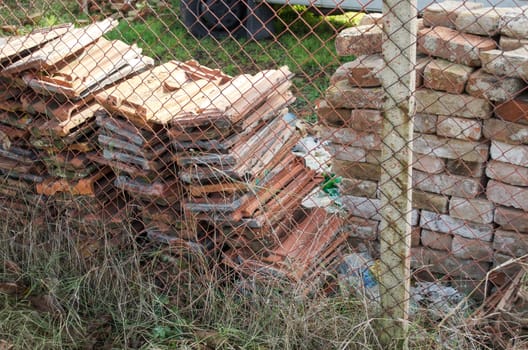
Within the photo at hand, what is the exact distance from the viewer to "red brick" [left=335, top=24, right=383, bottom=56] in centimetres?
371

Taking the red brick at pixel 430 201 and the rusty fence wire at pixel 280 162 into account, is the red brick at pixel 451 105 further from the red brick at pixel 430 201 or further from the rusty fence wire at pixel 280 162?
the red brick at pixel 430 201

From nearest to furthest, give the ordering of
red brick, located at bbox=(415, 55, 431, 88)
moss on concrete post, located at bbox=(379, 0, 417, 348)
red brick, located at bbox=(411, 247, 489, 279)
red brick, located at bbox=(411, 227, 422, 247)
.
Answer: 1. moss on concrete post, located at bbox=(379, 0, 417, 348)
2. red brick, located at bbox=(415, 55, 431, 88)
3. red brick, located at bbox=(411, 247, 489, 279)
4. red brick, located at bbox=(411, 227, 422, 247)

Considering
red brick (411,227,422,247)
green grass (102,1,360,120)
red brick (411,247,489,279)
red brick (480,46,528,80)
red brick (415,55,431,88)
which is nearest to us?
red brick (480,46,528,80)

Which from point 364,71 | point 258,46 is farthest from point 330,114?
point 258,46

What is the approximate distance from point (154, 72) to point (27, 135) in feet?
2.88

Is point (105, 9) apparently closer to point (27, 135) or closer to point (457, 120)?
point (27, 135)

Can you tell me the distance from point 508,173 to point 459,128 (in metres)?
0.36

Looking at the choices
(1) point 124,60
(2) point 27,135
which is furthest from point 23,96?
(1) point 124,60

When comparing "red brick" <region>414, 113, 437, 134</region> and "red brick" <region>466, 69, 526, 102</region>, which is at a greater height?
"red brick" <region>466, 69, 526, 102</region>

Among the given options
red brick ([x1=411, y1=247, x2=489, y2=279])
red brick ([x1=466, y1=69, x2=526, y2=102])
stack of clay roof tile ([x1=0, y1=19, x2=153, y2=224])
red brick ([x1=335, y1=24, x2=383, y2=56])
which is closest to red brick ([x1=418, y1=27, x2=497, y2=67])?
red brick ([x1=466, y1=69, x2=526, y2=102])

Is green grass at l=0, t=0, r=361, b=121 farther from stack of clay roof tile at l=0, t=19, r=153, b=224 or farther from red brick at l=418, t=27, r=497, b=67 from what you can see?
red brick at l=418, t=27, r=497, b=67

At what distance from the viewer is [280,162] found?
13.1 ft

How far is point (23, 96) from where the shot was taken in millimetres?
4066

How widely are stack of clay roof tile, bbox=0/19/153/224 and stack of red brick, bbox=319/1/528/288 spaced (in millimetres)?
1350
